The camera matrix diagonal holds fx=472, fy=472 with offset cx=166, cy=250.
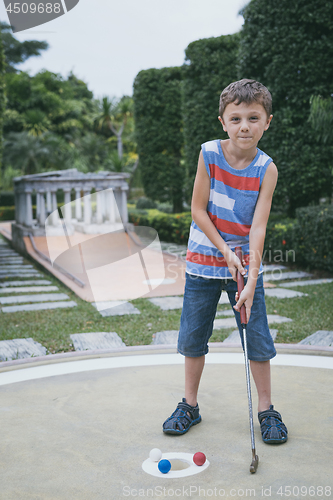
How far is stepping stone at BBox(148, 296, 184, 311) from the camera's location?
554 cm

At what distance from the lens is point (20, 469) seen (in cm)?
188

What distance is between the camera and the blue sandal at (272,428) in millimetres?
2047

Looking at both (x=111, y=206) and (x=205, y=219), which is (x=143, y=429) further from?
(x=111, y=206)

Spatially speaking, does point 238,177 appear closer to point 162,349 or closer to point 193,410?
point 193,410

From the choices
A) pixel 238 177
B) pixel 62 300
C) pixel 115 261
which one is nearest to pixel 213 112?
pixel 115 261

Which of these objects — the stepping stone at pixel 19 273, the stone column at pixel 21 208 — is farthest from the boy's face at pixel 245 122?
the stone column at pixel 21 208

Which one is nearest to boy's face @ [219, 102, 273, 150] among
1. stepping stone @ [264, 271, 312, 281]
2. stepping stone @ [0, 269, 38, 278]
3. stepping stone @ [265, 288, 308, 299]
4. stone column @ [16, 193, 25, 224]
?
stepping stone @ [265, 288, 308, 299]

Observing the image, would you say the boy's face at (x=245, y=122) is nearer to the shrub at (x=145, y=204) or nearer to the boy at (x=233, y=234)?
the boy at (x=233, y=234)

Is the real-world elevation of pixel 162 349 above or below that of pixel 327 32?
below

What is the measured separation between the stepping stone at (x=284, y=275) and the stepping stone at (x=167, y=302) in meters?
1.86

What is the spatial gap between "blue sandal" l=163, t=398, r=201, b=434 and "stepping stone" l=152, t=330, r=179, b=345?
159 cm

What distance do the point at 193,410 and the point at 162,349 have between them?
130cm

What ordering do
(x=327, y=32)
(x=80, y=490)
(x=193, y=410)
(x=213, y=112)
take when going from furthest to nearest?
1. (x=213, y=112)
2. (x=327, y=32)
3. (x=193, y=410)
4. (x=80, y=490)

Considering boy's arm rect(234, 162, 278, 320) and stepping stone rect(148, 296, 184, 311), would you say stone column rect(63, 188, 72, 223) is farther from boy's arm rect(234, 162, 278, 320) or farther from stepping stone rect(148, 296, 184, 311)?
boy's arm rect(234, 162, 278, 320)
